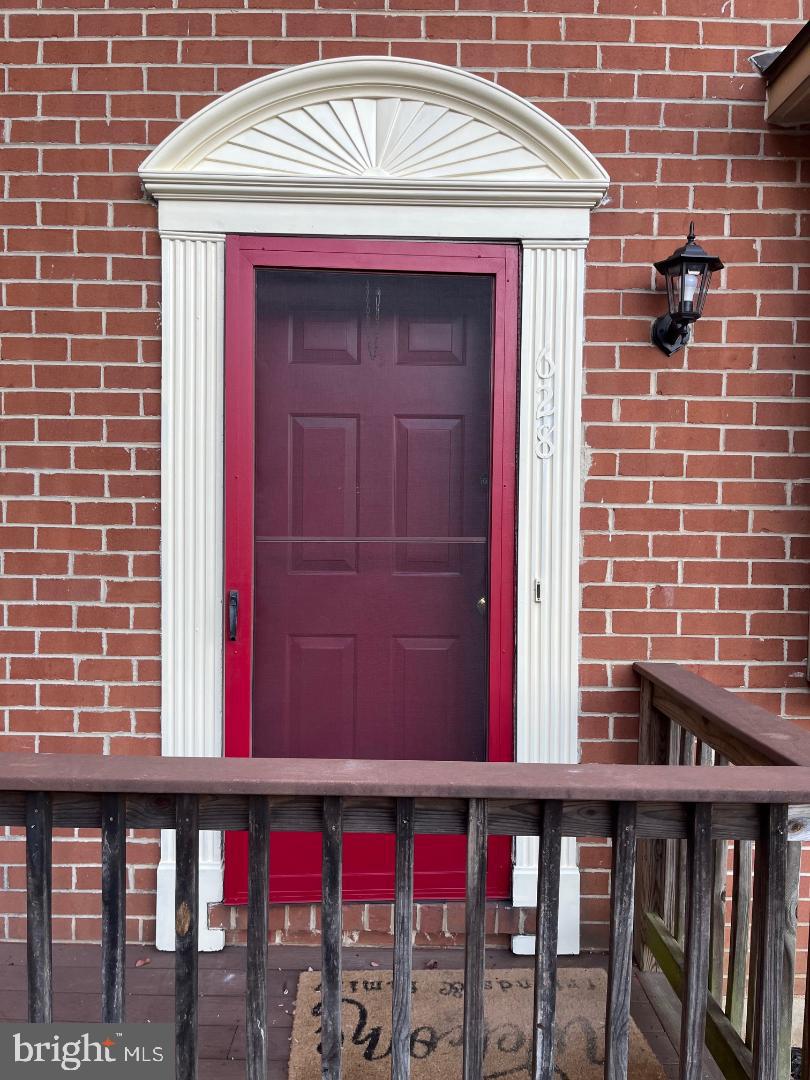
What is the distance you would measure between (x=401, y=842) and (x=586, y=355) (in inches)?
67.2

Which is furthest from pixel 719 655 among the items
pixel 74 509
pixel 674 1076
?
pixel 74 509

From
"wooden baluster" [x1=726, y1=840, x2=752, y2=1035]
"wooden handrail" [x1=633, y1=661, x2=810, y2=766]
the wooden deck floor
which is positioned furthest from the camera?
the wooden deck floor

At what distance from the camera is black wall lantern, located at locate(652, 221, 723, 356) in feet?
7.77

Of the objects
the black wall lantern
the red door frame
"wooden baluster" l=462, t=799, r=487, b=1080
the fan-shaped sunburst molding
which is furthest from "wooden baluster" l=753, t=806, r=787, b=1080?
the fan-shaped sunburst molding

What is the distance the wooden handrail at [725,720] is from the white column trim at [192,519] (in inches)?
56.5

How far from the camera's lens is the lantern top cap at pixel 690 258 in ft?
7.73

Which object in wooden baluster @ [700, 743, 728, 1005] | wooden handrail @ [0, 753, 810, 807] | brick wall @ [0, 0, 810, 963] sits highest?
brick wall @ [0, 0, 810, 963]

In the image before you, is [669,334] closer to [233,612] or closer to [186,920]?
[233,612]

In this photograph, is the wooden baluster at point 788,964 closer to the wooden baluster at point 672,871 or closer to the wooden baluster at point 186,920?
the wooden baluster at point 672,871

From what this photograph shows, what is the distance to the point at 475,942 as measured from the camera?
1.53m

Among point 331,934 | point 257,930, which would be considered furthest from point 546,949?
point 257,930

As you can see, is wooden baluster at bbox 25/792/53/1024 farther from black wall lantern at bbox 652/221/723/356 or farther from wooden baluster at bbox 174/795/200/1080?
black wall lantern at bbox 652/221/723/356

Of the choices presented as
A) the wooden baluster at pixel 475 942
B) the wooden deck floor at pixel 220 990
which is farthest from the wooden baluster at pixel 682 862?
the wooden baluster at pixel 475 942

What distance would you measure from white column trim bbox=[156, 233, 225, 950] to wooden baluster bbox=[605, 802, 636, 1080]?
4.77 feet
